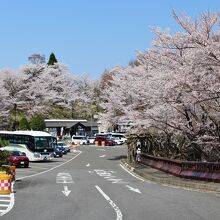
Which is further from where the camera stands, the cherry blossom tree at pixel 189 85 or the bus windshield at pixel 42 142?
the bus windshield at pixel 42 142

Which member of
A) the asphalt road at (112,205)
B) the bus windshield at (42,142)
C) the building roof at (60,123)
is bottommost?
the asphalt road at (112,205)

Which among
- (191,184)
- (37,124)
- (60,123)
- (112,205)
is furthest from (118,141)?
(112,205)

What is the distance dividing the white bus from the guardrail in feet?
51.6

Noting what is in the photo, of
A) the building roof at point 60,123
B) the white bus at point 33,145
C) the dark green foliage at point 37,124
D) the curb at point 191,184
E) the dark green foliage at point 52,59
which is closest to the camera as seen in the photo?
the curb at point 191,184

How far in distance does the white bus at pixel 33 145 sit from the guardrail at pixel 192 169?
51.6 feet

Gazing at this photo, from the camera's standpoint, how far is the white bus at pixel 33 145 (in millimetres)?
43438

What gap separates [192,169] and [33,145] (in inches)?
913

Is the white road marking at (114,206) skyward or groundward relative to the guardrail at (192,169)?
groundward

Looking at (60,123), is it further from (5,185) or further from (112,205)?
(112,205)

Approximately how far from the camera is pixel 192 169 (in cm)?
2311

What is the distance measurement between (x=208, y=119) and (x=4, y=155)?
11.8m

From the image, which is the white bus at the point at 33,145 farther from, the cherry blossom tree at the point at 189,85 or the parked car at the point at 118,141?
the parked car at the point at 118,141

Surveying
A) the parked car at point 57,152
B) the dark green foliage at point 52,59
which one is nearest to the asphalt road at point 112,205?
the parked car at point 57,152

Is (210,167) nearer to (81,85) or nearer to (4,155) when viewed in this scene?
(4,155)
